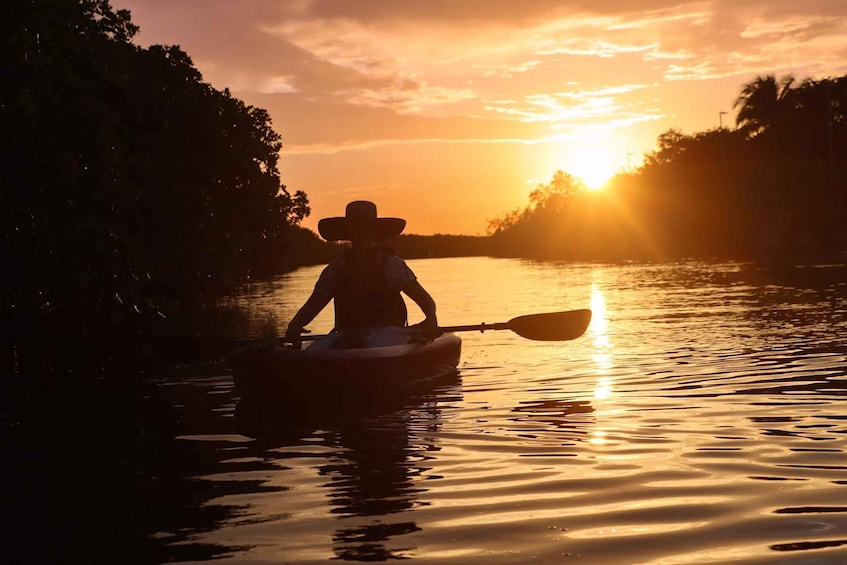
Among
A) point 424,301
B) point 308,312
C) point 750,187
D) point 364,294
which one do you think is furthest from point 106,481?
point 750,187

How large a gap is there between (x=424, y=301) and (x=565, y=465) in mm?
5143

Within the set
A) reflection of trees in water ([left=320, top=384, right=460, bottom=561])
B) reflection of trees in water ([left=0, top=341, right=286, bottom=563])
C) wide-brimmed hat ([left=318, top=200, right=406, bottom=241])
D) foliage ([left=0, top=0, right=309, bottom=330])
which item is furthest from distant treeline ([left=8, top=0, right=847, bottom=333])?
reflection of trees in water ([left=320, top=384, right=460, bottom=561])

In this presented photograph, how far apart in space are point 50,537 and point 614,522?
3476mm

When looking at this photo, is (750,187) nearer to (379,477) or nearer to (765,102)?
(765,102)

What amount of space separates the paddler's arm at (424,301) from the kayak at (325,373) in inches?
25.7

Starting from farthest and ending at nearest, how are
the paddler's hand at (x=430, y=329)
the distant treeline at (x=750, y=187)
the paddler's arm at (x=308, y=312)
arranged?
the distant treeline at (x=750, y=187) < the paddler's hand at (x=430, y=329) < the paddler's arm at (x=308, y=312)

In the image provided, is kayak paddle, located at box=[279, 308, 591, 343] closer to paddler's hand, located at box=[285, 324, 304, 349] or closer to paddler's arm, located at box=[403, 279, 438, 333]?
paddler's arm, located at box=[403, 279, 438, 333]

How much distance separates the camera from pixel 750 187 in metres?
75.7

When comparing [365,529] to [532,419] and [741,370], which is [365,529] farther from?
[741,370]

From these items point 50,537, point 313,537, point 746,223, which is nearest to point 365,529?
point 313,537

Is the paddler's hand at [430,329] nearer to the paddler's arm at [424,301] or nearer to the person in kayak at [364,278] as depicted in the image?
the paddler's arm at [424,301]

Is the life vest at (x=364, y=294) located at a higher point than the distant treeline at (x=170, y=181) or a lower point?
lower

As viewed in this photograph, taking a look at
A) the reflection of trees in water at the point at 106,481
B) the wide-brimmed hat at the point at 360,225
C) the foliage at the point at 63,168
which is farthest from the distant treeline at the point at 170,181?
the wide-brimmed hat at the point at 360,225

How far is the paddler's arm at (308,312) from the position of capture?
11859 mm
